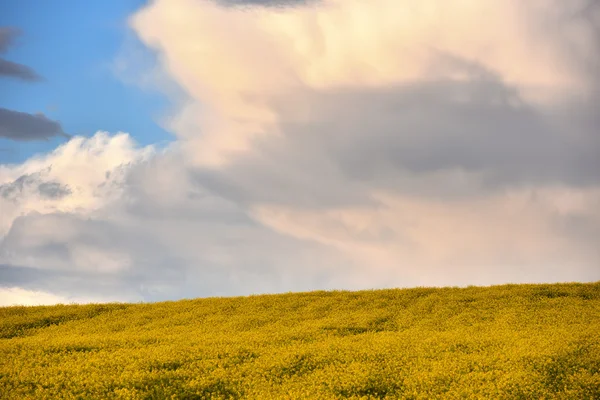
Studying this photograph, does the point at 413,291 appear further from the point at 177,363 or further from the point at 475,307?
the point at 177,363

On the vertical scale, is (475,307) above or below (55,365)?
above

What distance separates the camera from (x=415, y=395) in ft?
73.5

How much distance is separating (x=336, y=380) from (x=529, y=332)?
43.9ft

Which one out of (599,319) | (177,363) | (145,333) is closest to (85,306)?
(145,333)

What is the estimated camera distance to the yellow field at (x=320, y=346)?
2328cm

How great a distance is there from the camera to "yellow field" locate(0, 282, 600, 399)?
2328 cm

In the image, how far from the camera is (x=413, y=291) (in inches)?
1666

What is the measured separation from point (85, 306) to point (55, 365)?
1699 cm

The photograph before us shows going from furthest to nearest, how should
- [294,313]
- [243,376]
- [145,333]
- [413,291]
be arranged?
[413,291] → [294,313] → [145,333] → [243,376]

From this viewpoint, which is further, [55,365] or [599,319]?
[599,319]

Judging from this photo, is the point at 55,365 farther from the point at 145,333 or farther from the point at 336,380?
the point at 336,380

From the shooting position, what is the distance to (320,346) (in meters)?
28.9

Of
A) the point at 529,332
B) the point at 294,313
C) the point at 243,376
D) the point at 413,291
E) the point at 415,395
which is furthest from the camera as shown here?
the point at 413,291

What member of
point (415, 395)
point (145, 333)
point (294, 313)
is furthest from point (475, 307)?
point (145, 333)
